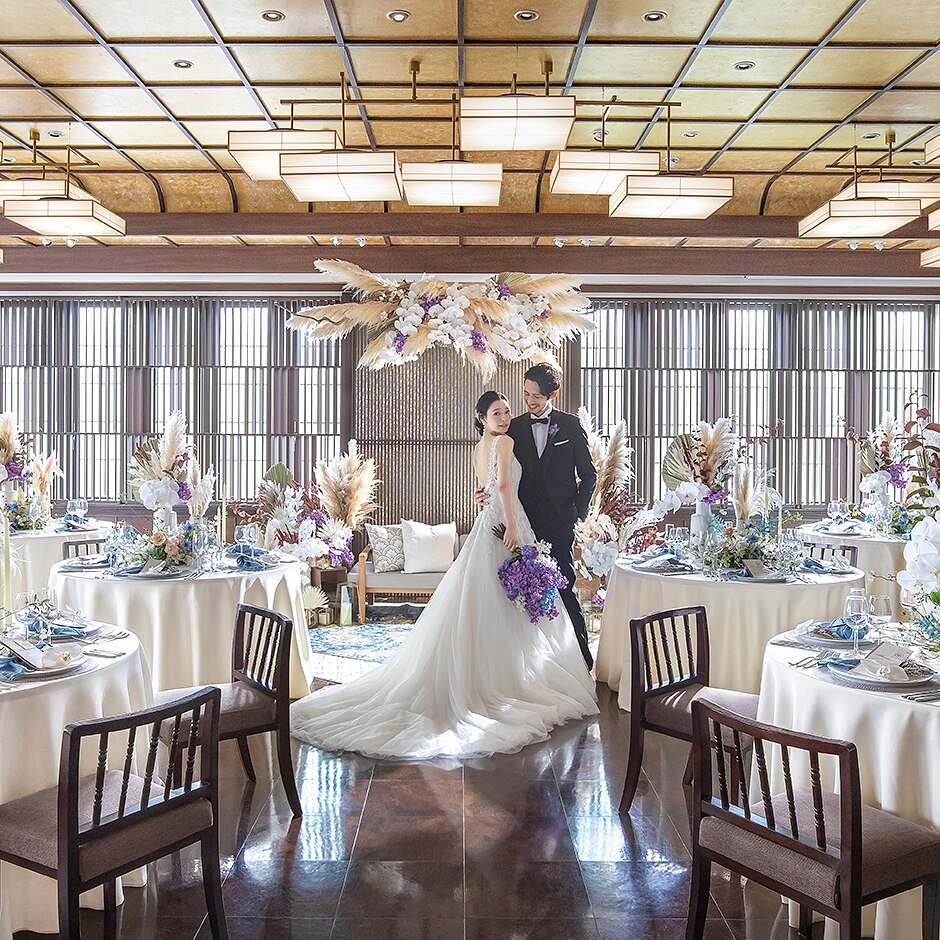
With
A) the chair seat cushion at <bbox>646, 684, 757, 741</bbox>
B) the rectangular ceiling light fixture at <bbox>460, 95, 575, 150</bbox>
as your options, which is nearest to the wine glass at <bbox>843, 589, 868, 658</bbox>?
the chair seat cushion at <bbox>646, 684, 757, 741</bbox>

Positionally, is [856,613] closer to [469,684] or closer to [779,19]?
[469,684]

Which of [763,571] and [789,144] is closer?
[763,571]

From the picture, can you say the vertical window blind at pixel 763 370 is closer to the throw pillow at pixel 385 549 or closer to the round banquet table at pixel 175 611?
the throw pillow at pixel 385 549

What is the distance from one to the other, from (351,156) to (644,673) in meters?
3.49

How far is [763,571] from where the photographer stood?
5.17 metres

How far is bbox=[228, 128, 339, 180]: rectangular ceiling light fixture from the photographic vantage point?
542cm

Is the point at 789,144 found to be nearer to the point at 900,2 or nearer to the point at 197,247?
the point at 900,2

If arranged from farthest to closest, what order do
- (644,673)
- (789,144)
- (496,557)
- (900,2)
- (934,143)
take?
(789,144), (934,143), (496,557), (900,2), (644,673)

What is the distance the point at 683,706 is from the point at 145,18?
14.4ft

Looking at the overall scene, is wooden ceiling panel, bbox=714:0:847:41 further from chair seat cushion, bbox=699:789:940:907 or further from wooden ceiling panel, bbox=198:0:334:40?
chair seat cushion, bbox=699:789:940:907

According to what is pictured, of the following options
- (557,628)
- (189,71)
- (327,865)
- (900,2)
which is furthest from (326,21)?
(327,865)

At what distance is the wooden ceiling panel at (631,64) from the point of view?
5.24 meters

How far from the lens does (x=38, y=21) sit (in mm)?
4871

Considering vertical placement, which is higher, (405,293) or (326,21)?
(326,21)
